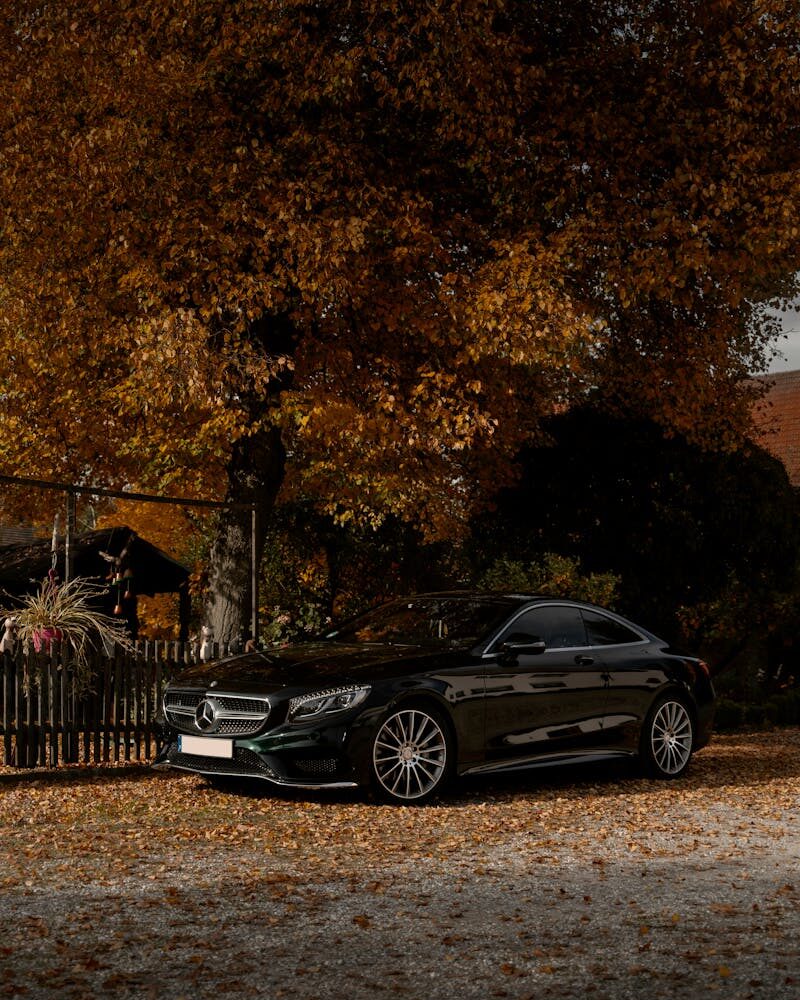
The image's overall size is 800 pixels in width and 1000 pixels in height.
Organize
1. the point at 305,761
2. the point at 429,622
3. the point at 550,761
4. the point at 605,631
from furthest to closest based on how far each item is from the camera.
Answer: the point at 605,631, the point at 429,622, the point at 550,761, the point at 305,761

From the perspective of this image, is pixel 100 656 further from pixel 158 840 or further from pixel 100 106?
pixel 100 106

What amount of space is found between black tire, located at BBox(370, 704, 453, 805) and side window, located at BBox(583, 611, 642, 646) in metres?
1.95

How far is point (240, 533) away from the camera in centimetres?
1501

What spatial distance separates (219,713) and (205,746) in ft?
0.84

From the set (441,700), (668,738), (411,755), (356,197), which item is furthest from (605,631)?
(356,197)

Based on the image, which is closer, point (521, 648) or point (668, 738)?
point (521, 648)

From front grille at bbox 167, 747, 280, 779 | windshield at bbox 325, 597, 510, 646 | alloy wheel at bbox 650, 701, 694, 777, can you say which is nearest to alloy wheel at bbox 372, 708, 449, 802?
front grille at bbox 167, 747, 280, 779

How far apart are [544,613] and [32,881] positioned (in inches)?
210

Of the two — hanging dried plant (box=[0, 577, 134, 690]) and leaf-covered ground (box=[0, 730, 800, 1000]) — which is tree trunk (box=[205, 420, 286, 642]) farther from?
leaf-covered ground (box=[0, 730, 800, 1000])

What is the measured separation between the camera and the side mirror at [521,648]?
10.3 m

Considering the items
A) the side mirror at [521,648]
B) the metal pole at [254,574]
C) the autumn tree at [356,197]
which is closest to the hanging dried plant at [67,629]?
the metal pole at [254,574]

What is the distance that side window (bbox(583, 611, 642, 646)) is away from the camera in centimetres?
1111

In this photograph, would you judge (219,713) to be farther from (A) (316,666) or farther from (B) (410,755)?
(B) (410,755)

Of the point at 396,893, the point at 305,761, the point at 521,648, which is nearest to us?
the point at 396,893
